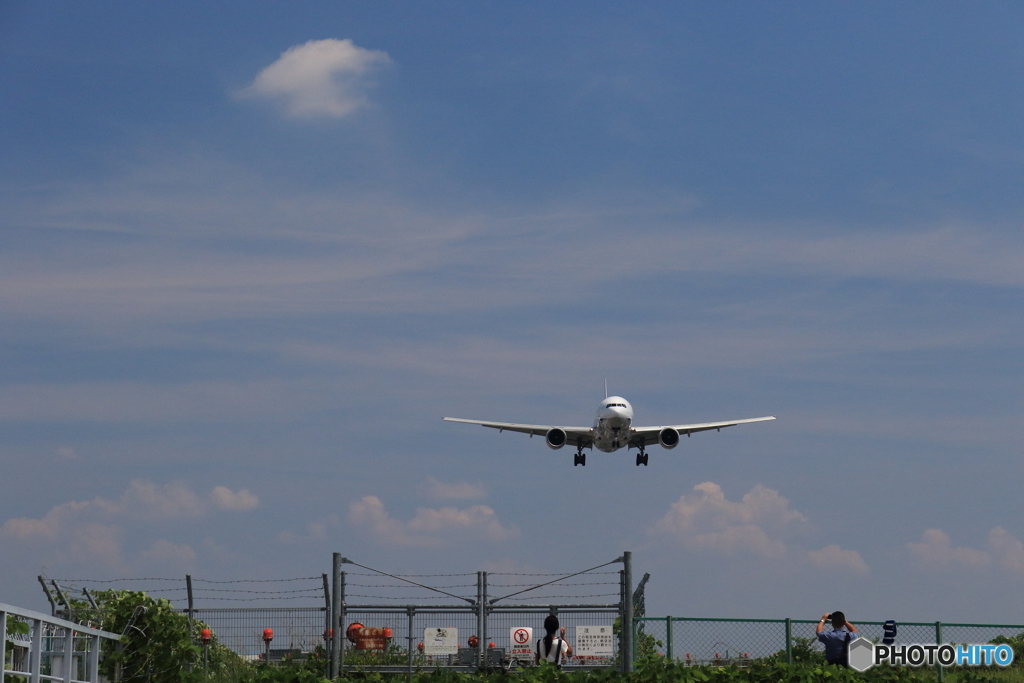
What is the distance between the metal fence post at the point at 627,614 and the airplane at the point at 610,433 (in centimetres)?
2656

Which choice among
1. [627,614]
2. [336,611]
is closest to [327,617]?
[336,611]

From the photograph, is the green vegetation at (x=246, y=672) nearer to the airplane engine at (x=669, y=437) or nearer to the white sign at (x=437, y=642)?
the white sign at (x=437, y=642)

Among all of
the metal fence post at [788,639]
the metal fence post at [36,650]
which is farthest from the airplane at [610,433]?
the metal fence post at [36,650]

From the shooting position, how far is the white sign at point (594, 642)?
16.1m

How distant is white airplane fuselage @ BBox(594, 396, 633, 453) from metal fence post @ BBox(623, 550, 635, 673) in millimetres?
26556

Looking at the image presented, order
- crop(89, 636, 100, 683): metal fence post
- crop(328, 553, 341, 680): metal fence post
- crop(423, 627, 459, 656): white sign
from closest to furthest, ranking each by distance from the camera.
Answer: crop(89, 636, 100, 683): metal fence post < crop(328, 553, 341, 680): metal fence post < crop(423, 627, 459, 656): white sign

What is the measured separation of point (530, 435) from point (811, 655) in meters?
30.3

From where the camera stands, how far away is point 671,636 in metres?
17.6

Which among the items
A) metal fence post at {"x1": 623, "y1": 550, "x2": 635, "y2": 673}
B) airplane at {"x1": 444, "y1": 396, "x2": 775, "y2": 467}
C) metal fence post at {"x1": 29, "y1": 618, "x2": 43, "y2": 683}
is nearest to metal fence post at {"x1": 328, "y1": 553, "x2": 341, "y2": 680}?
metal fence post at {"x1": 623, "y1": 550, "x2": 635, "y2": 673}

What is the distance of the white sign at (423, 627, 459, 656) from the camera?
1620 centimetres

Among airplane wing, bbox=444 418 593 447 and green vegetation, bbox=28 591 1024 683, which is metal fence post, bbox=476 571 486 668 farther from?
airplane wing, bbox=444 418 593 447

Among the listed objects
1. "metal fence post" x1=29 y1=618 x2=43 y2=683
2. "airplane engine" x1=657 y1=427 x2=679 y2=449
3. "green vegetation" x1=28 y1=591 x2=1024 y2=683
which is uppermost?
"airplane engine" x1=657 y1=427 x2=679 y2=449

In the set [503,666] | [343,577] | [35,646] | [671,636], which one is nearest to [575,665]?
[503,666]

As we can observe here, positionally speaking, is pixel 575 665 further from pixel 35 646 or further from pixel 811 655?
pixel 35 646
